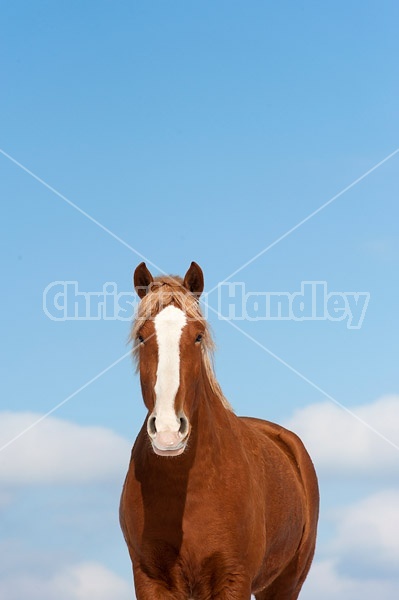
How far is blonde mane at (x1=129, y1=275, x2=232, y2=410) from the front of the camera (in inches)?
326

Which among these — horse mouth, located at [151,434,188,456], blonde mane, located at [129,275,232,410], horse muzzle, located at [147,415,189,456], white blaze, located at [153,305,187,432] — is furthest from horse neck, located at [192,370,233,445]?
horse mouth, located at [151,434,188,456]

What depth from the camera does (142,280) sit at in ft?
28.5

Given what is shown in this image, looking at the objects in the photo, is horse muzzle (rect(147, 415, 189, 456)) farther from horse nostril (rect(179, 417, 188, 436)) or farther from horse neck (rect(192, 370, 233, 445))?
horse neck (rect(192, 370, 233, 445))

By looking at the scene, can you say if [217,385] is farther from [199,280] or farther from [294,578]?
[294,578]

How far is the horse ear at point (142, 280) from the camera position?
862 centimetres

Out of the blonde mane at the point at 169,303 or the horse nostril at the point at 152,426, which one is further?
the blonde mane at the point at 169,303

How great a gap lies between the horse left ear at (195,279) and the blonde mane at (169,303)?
7 centimetres

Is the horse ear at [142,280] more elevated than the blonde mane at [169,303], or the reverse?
the horse ear at [142,280]

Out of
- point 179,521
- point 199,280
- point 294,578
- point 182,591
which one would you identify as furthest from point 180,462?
point 294,578

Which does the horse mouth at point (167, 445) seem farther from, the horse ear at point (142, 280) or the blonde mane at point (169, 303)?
the horse ear at point (142, 280)

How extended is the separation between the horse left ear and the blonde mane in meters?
0.07

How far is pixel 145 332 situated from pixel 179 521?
5.91ft

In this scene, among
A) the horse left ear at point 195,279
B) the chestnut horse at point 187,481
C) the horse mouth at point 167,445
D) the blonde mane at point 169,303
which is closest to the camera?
the horse mouth at point 167,445

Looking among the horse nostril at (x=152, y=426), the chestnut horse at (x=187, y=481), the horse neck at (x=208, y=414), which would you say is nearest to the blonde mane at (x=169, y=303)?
the chestnut horse at (x=187, y=481)
